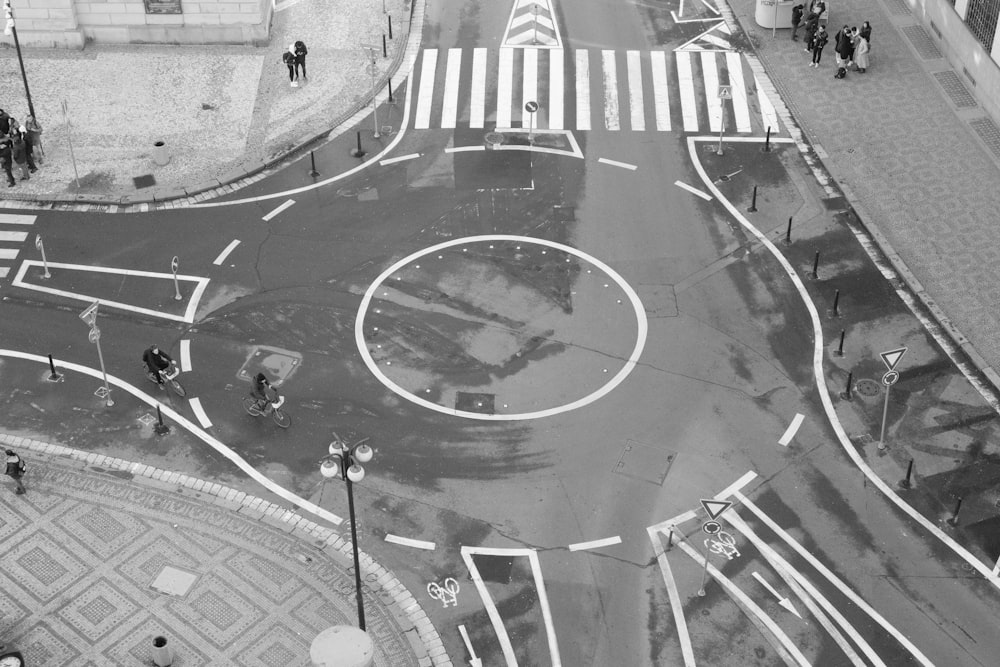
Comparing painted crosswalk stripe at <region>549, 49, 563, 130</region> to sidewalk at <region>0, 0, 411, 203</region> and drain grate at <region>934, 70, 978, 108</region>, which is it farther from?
drain grate at <region>934, 70, 978, 108</region>

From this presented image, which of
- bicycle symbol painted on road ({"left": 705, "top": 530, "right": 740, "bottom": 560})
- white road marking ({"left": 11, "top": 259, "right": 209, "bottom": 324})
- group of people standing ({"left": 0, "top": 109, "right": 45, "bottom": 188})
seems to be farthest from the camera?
group of people standing ({"left": 0, "top": 109, "right": 45, "bottom": 188})

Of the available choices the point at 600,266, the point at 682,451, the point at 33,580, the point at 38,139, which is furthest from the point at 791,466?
the point at 38,139

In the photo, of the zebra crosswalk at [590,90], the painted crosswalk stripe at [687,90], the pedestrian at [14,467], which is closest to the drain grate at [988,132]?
the zebra crosswalk at [590,90]

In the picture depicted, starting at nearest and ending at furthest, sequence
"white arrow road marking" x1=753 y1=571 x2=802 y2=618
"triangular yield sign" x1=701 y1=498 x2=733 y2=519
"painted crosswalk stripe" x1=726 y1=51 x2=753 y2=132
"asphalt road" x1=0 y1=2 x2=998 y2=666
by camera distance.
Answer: "triangular yield sign" x1=701 y1=498 x2=733 y2=519 → "white arrow road marking" x1=753 y1=571 x2=802 y2=618 → "asphalt road" x1=0 y1=2 x2=998 y2=666 → "painted crosswalk stripe" x1=726 y1=51 x2=753 y2=132

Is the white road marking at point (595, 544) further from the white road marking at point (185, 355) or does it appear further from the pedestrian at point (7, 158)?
the pedestrian at point (7, 158)

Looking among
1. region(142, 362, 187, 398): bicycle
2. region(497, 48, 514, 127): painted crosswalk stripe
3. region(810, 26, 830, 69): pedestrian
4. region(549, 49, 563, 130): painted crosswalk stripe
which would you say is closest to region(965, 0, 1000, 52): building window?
region(810, 26, 830, 69): pedestrian

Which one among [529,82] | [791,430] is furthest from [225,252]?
[791,430]

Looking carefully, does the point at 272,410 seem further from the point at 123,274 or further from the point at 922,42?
the point at 922,42
